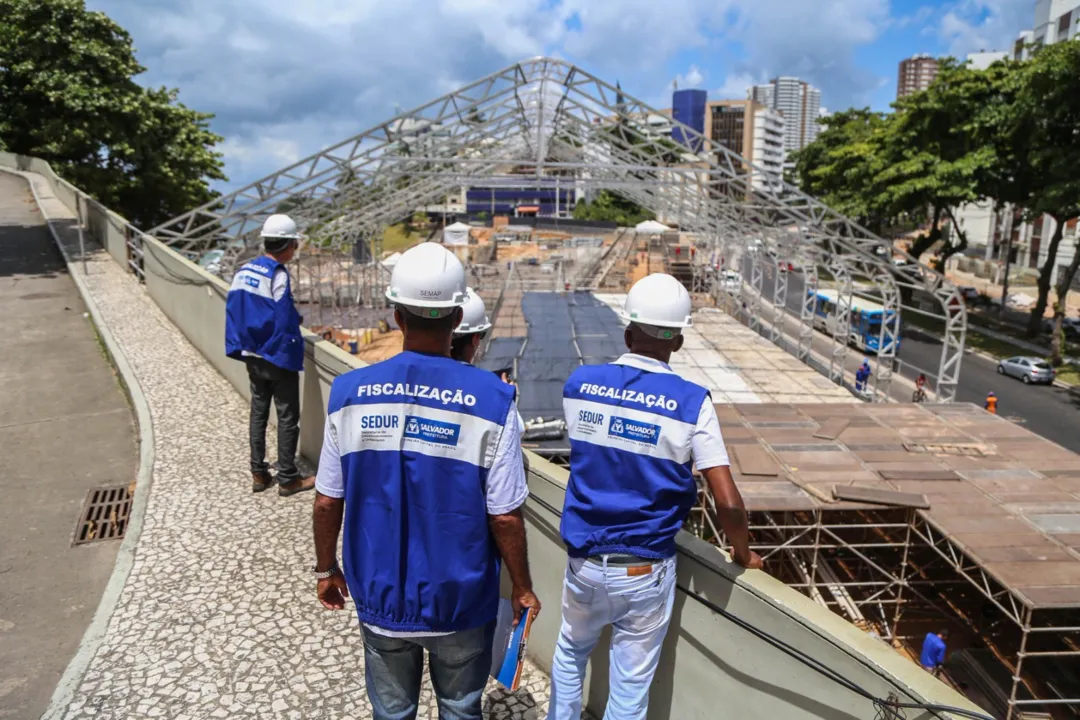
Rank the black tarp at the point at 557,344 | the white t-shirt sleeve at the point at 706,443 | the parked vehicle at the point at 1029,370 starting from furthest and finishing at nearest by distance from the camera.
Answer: the parked vehicle at the point at 1029,370
the black tarp at the point at 557,344
the white t-shirt sleeve at the point at 706,443

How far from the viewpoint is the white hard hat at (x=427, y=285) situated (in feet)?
6.77

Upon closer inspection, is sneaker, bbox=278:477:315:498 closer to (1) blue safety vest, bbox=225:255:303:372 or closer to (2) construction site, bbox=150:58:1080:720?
(1) blue safety vest, bbox=225:255:303:372

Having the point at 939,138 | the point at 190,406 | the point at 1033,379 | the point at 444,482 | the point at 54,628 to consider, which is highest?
the point at 939,138

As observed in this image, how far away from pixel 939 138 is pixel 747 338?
15.1m

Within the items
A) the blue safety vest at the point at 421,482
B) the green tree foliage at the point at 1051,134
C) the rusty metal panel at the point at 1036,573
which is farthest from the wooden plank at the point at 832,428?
the green tree foliage at the point at 1051,134

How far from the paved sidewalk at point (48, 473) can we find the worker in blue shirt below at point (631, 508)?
223cm

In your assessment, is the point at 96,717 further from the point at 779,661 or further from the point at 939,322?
the point at 939,322

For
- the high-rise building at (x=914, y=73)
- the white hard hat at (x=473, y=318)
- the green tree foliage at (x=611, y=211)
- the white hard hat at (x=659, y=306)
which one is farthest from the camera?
the high-rise building at (x=914, y=73)

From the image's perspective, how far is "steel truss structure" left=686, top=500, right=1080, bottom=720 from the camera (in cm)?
566

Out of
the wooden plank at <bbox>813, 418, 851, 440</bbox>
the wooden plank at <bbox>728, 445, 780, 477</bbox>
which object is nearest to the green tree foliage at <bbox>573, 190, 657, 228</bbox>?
the wooden plank at <bbox>813, 418, 851, 440</bbox>

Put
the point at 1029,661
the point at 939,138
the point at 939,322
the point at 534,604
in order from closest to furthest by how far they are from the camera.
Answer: the point at 534,604 < the point at 1029,661 < the point at 939,138 < the point at 939,322

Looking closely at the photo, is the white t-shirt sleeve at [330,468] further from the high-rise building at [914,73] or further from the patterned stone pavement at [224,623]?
the high-rise building at [914,73]

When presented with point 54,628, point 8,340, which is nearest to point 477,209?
point 8,340

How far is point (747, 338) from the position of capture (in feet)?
56.1
